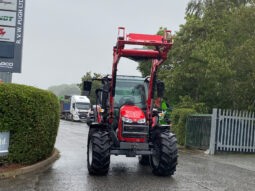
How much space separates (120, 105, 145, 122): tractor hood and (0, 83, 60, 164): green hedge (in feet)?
6.74

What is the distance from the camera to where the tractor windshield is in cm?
974

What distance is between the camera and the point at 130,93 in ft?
32.4

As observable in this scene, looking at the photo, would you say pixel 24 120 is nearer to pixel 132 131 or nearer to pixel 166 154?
pixel 132 131

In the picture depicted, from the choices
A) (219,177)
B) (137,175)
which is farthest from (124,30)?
(219,177)

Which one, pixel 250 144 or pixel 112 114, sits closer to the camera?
pixel 112 114

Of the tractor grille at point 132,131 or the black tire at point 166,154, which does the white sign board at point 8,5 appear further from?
the black tire at point 166,154

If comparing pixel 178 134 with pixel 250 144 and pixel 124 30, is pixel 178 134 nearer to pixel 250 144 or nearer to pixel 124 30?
pixel 250 144

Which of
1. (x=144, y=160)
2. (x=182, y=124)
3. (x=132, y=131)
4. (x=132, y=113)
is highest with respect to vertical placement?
(x=132, y=113)

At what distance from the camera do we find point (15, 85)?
27.7 feet

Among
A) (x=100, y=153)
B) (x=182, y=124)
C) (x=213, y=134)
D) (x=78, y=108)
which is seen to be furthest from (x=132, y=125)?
(x=78, y=108)

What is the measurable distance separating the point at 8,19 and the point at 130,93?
8.30m

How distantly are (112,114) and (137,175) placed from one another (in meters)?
1.69

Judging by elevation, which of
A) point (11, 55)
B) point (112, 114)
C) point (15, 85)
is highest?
point (11, 55)

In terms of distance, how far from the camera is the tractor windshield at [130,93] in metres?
9.74
